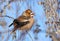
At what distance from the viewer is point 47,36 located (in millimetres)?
1541

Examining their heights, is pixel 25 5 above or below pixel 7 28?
above

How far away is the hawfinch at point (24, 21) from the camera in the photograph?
5.11 ft

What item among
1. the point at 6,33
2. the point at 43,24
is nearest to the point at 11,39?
the point at 6,33

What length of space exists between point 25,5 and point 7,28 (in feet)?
0.79

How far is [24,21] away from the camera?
5.17 ft

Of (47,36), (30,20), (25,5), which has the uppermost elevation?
(25,5)

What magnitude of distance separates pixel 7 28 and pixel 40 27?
0.88 feet

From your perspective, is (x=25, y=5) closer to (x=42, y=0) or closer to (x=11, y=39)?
(x=42, y=0)

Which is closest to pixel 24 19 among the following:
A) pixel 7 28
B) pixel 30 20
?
pixel 30 20

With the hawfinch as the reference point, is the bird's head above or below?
above

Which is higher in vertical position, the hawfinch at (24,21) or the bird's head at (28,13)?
the bird's head at (28,13)

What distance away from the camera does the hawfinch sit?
1.56m

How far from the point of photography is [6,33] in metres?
1.55

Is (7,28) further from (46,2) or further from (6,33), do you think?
(46,2)
